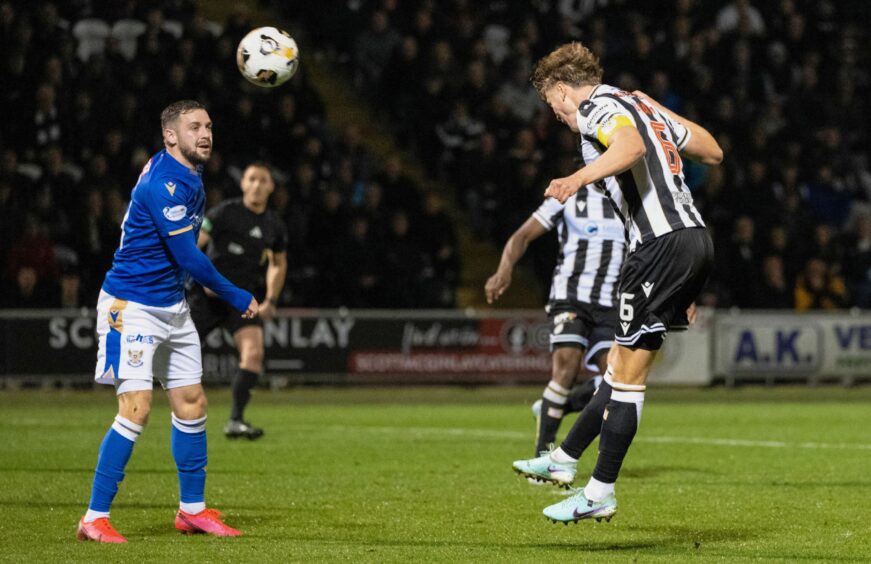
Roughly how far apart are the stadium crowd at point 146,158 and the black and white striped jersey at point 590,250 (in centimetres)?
929

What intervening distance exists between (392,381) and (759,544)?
41.4ft

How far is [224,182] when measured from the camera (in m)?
19.0

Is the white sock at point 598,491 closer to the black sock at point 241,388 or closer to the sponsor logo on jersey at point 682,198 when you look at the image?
the sponsor logo on jersey at point 682,198

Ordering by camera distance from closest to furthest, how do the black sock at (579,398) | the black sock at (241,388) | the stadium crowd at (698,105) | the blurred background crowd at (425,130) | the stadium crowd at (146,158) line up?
the black sock at (579,398)
the black sock at (241,388)
the stadium crowd at (146,158)
the blurred background crowd at (425,130)
the stadium crowd at (698,105)

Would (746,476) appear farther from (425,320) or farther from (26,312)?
(26,312)

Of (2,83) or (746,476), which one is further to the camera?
(2,83)

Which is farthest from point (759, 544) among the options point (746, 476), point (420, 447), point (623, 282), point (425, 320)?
point (425, 320)

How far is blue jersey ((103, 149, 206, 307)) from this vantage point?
7.16m

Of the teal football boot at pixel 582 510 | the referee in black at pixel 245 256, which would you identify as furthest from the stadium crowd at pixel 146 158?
the teal football boot at pixel 582 510

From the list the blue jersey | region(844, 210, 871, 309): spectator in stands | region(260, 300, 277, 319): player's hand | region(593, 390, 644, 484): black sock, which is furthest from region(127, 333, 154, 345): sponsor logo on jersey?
region(844, 210, 871, 309): spectator in stands

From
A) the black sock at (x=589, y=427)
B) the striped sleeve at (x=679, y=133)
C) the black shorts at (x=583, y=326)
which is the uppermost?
the striped sleeve at (x=679, y=133)

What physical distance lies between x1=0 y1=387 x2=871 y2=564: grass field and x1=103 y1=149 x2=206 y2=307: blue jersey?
4.19ft

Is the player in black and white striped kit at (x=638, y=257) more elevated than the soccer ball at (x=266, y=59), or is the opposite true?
the soccer ball at (x=266, y=59)

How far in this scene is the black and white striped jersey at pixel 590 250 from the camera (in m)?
9.76
